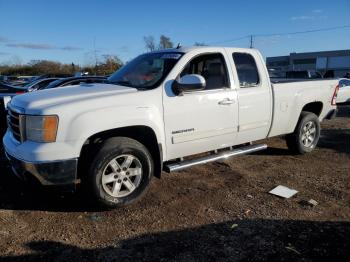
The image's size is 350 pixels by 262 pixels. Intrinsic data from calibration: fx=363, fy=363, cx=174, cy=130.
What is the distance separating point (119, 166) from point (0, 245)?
1.50 m

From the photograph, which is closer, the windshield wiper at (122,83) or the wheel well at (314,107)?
the windshield wiper at (122,83)

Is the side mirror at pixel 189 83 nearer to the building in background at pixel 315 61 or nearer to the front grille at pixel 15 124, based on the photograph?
the front grille at pixel 15 124

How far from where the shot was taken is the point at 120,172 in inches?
175

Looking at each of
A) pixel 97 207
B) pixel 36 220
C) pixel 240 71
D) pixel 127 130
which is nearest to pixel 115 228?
pixel 97 207

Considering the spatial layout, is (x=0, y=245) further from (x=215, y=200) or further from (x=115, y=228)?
(x=215, y=200)

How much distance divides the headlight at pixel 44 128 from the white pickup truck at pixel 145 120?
11 millimetres

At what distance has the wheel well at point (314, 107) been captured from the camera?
23.5 ft

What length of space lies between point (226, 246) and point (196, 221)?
0.64 metres

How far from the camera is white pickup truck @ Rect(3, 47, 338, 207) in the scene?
3990mm

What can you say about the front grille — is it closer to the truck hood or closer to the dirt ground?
the truck hood

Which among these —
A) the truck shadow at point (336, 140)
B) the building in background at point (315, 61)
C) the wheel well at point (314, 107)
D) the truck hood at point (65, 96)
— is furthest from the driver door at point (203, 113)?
the building in background at point (315, 61)

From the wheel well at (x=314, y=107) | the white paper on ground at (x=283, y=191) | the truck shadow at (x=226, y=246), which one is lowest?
the truck shadow at (x=226, y=246)

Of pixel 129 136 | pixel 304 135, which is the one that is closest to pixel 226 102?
pixel 129 136

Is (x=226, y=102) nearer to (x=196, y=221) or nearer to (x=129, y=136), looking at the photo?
(x=129, y=136)
